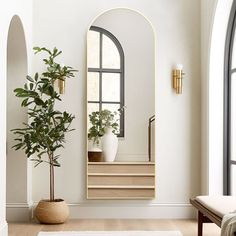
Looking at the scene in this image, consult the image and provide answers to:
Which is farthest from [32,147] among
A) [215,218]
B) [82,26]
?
[215,218]

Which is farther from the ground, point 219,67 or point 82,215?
point 219,67

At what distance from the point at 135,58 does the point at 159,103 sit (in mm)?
584

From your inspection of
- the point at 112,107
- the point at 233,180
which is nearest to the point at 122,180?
the point at 112,107

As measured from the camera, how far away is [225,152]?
18.4 ft

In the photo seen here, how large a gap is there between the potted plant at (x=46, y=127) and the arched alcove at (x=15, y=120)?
0.28 ft

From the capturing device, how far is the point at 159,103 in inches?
234

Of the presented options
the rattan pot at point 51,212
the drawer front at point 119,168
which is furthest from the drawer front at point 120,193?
the rattan pot at point 51,212

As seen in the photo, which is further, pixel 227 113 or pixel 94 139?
pixel 94 139

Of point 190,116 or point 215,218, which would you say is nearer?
point 215,218

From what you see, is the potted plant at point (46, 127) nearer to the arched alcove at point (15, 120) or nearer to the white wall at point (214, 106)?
the arched alcove at point (15, 120)

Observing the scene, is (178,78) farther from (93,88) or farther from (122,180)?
(122,180)

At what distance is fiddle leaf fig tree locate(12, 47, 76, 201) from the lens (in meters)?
5.45

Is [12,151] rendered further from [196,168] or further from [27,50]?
[196,168]

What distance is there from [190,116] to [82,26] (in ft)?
5.29
